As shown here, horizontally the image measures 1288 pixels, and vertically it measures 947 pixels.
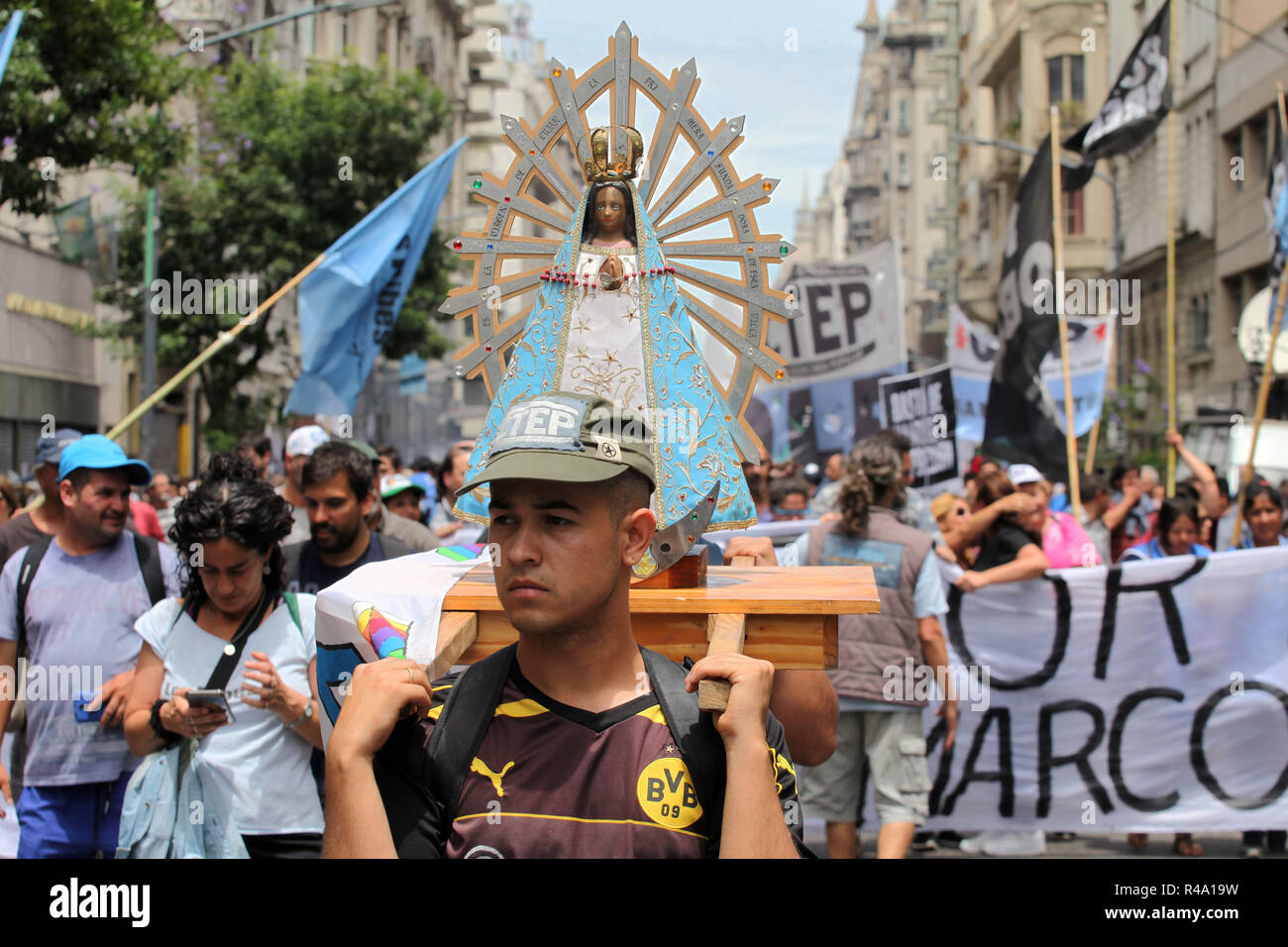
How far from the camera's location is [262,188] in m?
23.0

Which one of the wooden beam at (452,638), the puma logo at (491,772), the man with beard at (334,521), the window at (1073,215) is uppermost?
the window at (1073,215)

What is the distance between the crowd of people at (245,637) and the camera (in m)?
4.11

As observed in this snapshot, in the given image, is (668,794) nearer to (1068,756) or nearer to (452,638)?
(452,638)

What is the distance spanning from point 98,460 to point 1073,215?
→ 43.4 meters

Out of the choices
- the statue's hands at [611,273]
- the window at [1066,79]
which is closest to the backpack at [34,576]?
the statue's hands at [611,273]

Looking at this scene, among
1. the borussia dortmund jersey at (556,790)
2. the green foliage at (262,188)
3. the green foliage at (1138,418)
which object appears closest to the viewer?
the borussia dortmund jersey at (556,790)

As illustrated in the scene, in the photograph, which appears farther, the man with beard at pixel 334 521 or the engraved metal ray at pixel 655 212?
the man with beard at pixel 334 521

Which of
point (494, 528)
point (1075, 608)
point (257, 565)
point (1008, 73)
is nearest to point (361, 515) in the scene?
point (257, 565)

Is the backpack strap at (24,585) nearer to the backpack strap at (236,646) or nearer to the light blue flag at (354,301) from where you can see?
the backpack strap at (236,646)

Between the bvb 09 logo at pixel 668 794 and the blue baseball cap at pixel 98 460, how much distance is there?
3.15 meters

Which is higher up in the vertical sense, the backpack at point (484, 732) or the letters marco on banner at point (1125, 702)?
the backpack at point (484, 732)

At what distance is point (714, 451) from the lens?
373 centimetres
